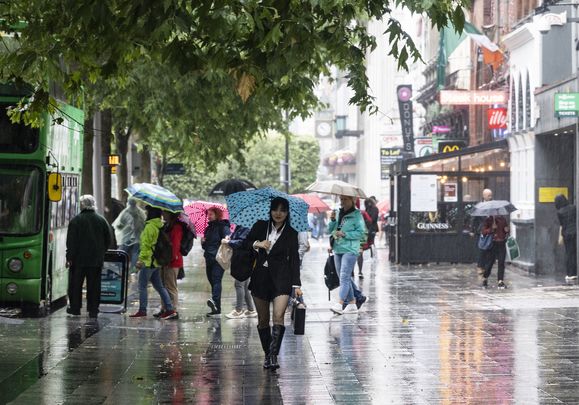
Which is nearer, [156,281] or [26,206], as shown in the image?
[26,206]

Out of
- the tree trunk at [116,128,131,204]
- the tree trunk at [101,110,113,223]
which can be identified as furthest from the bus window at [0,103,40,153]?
the tree trunk at [116,128,131,204]

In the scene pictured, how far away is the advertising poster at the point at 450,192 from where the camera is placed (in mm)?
31547

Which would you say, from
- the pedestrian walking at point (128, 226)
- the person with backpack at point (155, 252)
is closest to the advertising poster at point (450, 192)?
the pedestrian walking at point (128, 226)

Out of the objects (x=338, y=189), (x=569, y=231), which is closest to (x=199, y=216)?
(x=338, y=189)

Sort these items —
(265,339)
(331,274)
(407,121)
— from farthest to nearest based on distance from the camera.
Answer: (407,121) < (331,274) < (265,339)

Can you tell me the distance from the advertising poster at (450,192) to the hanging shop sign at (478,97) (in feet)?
13.1

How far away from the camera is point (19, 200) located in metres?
17.4

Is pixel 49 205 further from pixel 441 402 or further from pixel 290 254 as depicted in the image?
pixel 441 402

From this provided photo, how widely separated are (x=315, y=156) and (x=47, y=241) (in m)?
90.0

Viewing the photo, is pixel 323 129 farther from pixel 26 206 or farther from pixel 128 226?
pixel 26 206

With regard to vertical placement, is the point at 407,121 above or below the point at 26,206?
above

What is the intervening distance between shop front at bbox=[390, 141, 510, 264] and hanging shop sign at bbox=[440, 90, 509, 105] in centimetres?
338

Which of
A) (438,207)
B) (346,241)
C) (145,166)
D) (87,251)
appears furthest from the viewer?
(145,166)

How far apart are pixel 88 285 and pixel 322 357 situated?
18.5 ft
